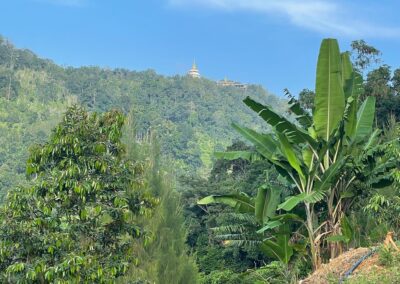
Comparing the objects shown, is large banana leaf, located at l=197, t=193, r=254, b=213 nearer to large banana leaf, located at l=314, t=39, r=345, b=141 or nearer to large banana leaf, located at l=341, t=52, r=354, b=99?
large banana leaf, located at l=314, t=39, r=345, b=141

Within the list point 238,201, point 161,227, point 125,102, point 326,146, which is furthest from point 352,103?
point 125,102

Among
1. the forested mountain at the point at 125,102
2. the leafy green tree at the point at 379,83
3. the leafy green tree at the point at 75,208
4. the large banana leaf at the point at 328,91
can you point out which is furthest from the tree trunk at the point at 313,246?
the forested mountain at the point at 125,102

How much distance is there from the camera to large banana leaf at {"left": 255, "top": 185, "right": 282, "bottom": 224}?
829cm

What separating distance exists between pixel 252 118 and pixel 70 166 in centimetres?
9987

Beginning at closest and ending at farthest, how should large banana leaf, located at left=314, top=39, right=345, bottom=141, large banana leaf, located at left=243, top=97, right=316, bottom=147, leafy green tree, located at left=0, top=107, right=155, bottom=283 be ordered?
1. leafy green tree, located at left=0, top=107, right=155, bottom=283
2. large banana leaf, located at left=314, top=39, right=345, bottom=141
3. large banana leaf, located at left=243, top=97, right=316, bottom=147

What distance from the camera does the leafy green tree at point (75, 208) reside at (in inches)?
220

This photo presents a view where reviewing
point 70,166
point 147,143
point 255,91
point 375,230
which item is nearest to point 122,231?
point 70,166

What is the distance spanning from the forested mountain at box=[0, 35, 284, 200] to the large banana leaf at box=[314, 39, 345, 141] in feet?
A: 172

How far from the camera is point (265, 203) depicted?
835 cm

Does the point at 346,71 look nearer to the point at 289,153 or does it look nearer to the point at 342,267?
the point at 289,153

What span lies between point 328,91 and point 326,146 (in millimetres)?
835

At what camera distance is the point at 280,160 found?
8477mm

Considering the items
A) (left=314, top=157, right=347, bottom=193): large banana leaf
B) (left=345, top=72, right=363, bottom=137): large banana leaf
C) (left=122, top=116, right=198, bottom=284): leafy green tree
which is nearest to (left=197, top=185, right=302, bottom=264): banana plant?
(left=314, top=157, right=347, bottom=193): large banana leaf

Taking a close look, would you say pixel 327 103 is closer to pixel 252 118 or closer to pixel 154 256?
pixel 154 256
